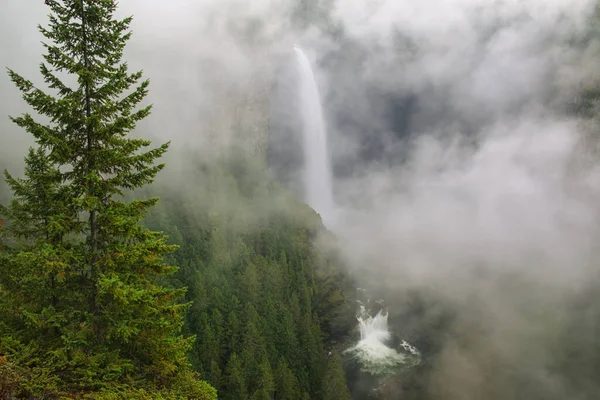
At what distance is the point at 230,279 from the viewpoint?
95625 millimetres

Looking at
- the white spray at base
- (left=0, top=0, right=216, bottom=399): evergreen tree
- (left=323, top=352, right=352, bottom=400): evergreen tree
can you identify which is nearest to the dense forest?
(left=0, top=0, right=216, bottom=399): evergreen tree

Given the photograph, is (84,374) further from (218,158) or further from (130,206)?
(218,158)

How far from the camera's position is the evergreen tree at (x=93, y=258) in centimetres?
1091

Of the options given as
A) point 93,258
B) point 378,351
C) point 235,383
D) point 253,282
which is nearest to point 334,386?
point 235,383

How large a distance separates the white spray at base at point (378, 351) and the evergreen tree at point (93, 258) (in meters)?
103

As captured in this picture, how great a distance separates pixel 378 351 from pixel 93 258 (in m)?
116

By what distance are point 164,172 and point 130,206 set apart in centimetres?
14843

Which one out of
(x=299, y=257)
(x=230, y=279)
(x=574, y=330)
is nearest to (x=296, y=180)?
(x=299, y=257)

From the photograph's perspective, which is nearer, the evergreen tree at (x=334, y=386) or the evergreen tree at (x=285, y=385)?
the evergreen tree at (x=285, y=385)

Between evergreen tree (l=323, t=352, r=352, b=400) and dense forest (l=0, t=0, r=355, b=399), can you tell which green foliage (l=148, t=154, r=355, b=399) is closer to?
evergreen tree (l=323, t=352, r=352, b=400)

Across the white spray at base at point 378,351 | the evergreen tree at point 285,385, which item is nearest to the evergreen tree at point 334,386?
the evergreen tree at point 285,385

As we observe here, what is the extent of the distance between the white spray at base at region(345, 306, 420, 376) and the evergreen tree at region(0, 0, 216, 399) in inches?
4037

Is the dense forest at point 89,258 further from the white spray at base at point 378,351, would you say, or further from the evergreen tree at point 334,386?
the white spray at base at point 378,351

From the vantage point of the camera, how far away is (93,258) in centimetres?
1197
